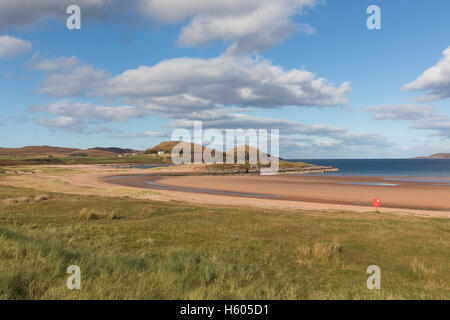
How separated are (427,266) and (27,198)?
2407cm

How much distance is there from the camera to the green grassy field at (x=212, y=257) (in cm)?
570

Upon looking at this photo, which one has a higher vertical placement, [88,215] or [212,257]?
[212,257]

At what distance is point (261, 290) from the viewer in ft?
20.1

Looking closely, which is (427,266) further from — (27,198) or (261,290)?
(27,198)

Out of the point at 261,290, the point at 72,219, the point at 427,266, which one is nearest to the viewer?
the point at 261,290

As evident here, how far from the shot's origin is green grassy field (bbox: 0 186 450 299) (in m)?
5.70

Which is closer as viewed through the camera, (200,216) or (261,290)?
(261,290)

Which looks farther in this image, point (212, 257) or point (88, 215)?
point (88, 215)

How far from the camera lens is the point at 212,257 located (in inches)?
342

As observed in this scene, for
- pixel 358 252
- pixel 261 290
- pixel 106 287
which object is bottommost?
pixel 358 252

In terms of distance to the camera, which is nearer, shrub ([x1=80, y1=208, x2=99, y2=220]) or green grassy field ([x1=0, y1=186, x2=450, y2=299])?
green grassy field ([x1=0, y1=186, x2=450, y2=299])

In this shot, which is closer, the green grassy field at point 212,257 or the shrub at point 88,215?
the green grassy field at point 212,257
